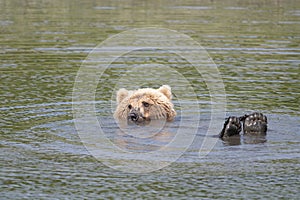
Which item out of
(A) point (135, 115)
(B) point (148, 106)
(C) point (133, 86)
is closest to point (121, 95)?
(B) point (148, 106)

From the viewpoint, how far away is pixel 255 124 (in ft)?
32.1

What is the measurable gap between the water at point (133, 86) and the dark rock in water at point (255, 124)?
0.78ft

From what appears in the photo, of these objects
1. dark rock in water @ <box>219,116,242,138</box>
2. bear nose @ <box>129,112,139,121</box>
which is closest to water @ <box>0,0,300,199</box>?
dark rock in water @ <box>219,116,242,138</box>

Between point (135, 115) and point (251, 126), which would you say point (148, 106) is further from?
point (251, 126)

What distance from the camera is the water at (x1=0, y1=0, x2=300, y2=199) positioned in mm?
7695

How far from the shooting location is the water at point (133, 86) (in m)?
7.70

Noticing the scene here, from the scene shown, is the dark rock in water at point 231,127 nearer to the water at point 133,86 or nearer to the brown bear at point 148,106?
the water at point 133,86

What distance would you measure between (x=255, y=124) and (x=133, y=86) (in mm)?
4351

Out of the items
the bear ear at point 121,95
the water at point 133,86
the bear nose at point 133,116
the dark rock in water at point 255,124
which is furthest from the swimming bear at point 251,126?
the bear ear at point 121,95

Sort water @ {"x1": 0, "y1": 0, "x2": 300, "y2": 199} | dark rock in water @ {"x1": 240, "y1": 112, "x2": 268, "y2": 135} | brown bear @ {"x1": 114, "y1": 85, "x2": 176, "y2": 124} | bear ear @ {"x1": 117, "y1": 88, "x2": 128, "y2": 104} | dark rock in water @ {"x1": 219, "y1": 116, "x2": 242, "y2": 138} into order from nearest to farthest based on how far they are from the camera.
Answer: water @ {"x1": 0, "y1": 0, "x2": 300, "y2": 199} → dark rock in water @ {"x1": 219, "y1": 116, "x2": 242, "y2": 138} → dark rock in water @ {"x1": 240, "y1": 112, "x2": 268, "y2": 135} → brown bear @ {"x1": 114, "y1": 85, "x2": 176, "y2": 124} → bear ear @ {"x1": 117, "y1": 88, "x2": 128, "y2": 104}

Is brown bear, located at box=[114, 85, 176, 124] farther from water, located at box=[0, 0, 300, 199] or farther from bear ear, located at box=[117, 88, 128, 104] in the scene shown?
water, located at box=[0, 0, 300, 199]

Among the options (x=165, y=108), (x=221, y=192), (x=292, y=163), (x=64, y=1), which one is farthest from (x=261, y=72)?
(x=64, y=1)

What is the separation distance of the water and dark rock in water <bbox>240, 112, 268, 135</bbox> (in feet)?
0.78

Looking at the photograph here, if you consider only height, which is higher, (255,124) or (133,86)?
(133,86)
